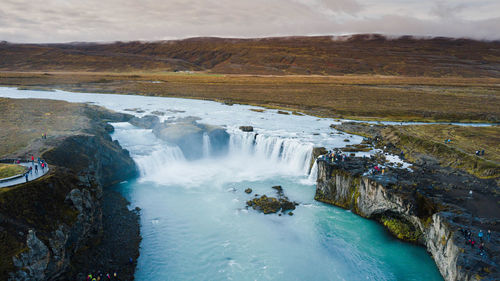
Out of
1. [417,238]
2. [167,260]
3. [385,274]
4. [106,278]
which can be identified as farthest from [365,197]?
[106,278]

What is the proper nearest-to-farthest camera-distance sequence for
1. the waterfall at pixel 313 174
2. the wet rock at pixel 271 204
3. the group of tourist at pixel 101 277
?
the group of tourist at pixel 101 277 < the wet rock at pixel 271 204 < the waterfall at pixel 313 174

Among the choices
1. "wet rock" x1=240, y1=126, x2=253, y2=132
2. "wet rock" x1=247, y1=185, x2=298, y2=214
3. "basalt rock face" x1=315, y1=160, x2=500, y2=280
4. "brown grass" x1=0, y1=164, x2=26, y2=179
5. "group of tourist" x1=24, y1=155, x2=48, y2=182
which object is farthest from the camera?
"wet rock" x1=240, y1=126, x2=253, y2=132

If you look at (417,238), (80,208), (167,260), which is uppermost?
(80,208)

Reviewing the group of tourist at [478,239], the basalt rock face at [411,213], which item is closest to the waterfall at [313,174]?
the basalt rock face at [411,213]

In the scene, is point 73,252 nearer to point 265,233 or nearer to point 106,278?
point 106,278

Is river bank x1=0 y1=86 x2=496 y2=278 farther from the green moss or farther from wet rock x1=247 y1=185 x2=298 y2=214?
the green moss

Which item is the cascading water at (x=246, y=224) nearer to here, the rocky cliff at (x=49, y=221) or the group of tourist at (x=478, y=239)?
the group of tourist at (x=478, y=239)

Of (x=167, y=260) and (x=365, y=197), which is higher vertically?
(x=365, y=197)

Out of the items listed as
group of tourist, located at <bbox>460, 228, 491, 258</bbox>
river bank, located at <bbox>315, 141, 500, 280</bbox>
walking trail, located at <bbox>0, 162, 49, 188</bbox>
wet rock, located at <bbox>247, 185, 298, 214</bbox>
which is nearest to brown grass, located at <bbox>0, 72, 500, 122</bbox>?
river bank, located at <bbox>315, 141, 500, 280</bbox>
